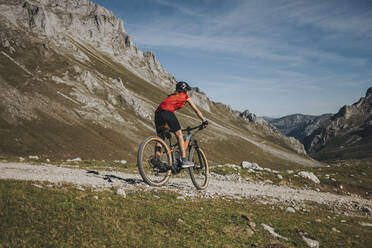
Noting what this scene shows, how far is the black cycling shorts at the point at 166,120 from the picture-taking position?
10703 millimetres

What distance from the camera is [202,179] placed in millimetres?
14266

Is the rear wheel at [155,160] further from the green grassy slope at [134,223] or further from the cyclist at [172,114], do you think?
the green grassy slope at [134,223]

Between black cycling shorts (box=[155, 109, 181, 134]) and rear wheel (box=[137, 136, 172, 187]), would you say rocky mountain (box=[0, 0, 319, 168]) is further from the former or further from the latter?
black cycling shorts (box=[155, 109, 181, 134])

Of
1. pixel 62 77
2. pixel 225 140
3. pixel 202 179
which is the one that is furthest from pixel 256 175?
pixel 225 140

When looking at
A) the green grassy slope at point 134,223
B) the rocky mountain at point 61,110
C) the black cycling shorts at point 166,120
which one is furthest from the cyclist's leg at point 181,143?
the rocky mountain at point 61,110

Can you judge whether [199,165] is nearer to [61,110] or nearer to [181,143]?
[181,143]

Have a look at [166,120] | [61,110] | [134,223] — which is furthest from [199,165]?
[61,110]

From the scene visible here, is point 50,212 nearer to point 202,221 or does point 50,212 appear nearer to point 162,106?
point 202,221

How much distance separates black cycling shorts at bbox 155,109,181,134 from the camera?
1070cm

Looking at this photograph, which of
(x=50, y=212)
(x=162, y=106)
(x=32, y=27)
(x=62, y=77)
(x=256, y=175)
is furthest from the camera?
(x=32, y=27)

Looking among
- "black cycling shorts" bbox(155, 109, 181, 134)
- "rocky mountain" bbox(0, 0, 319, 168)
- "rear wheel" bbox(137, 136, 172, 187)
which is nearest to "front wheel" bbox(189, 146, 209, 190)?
"rear wheel" bbox(137, 136, 172, 187)

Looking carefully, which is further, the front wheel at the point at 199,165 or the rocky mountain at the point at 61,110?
the rocky mountain at the point at 61,110

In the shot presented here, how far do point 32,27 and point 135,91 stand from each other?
275 feet

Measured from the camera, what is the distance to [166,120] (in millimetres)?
10750
